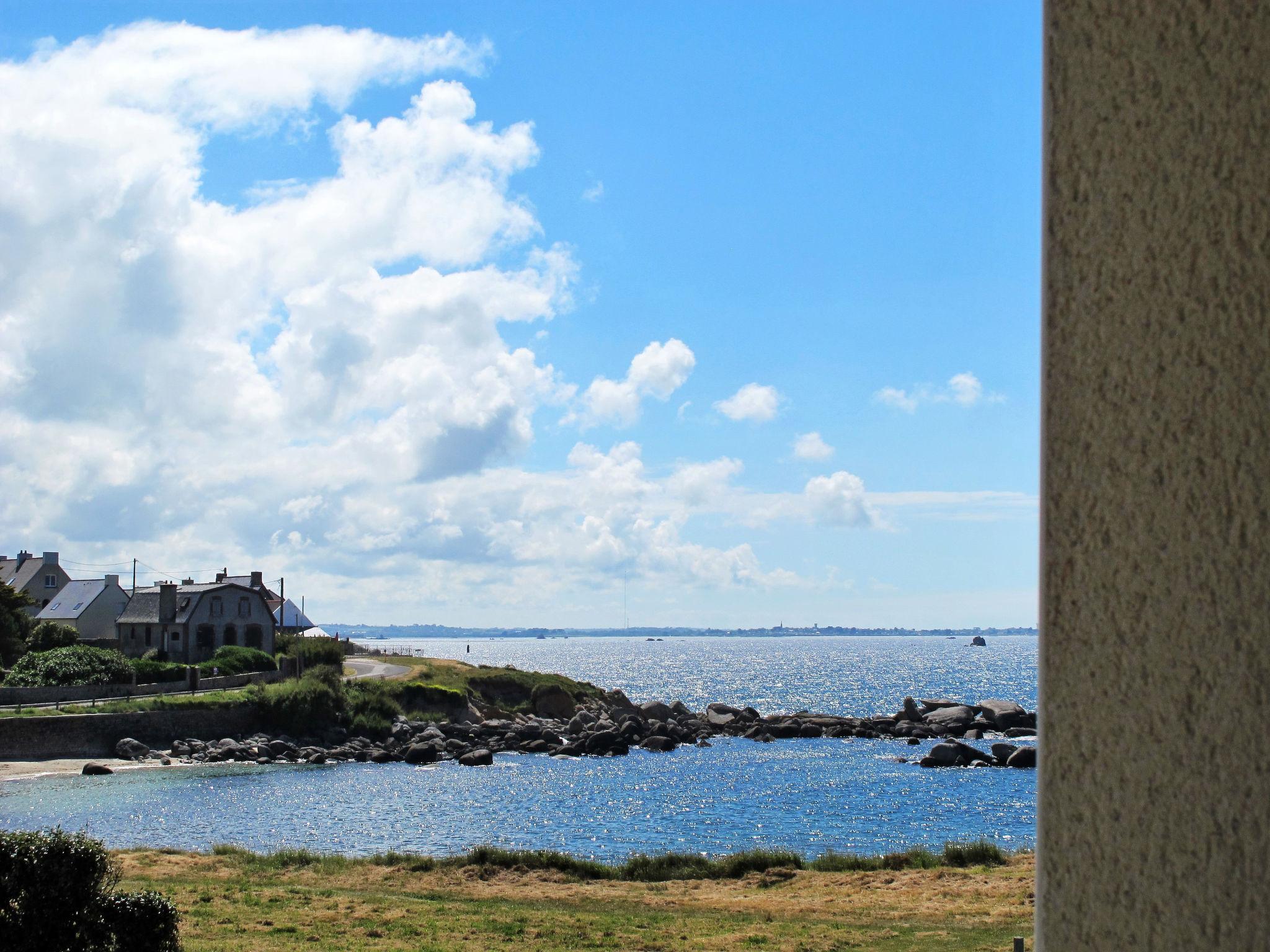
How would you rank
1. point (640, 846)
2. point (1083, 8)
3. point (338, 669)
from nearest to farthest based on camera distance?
point (1083, 8), point (640, 846), point (338, 669)

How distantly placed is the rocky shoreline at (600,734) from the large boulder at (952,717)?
9cm

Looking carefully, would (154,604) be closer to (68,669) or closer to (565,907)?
(68,669)

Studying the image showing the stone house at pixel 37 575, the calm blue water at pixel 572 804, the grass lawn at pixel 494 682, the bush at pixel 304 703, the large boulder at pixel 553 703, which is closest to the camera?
the calm blue water at pixel 572 804

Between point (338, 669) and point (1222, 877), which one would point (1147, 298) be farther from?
point (338, 669)

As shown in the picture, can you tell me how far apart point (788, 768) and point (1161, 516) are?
A: 57.3 metres

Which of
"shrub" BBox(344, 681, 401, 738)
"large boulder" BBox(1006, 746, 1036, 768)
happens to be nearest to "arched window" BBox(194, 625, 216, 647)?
"shrub" BBox(344, 681, 401, 738)

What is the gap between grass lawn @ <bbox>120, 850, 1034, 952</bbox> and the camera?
15031mm

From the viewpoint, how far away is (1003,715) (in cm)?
7300

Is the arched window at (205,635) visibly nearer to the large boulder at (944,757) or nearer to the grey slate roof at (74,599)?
the grey slate roof at (74,599)

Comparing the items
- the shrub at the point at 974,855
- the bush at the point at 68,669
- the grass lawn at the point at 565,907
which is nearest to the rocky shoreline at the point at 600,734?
the bush at the point at 68,669

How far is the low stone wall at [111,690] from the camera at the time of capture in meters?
51.3

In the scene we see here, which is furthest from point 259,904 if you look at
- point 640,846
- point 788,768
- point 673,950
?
point 788,768

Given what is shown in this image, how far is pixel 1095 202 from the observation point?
4.32 ft

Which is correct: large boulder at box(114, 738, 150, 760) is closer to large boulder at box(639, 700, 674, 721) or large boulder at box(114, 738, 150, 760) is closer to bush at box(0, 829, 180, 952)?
large boulder at box(639, 700, 674, 721)
